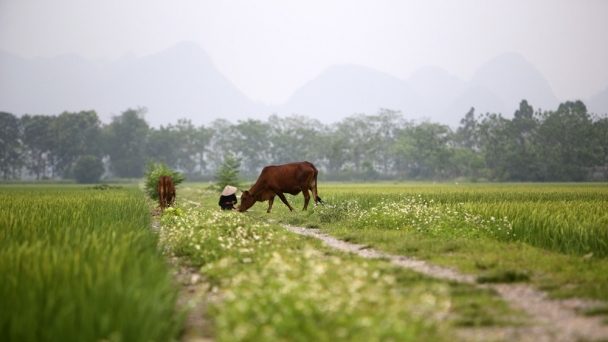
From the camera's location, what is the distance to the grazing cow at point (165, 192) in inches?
821

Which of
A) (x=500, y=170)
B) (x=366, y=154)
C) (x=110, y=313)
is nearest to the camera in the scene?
(x=110, y=313)

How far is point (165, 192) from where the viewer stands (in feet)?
69.3

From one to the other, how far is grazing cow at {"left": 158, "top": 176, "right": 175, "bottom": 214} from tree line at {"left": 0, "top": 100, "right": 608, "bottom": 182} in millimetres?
65759

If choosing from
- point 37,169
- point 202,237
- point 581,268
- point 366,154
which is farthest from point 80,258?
point 37,169

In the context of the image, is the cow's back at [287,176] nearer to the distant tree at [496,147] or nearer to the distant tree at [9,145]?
the distant tree at [496,147]

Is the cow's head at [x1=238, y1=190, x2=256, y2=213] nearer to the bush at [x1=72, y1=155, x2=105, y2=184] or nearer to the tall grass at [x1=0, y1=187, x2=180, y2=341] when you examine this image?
the tall grass at [x1=0, y1=187, x2=180, y2=341]

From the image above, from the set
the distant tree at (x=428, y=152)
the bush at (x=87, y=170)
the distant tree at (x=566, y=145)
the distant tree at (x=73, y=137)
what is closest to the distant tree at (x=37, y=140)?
the distant tree at (x=73, y=137)

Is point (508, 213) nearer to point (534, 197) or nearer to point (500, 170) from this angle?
point (534, 197)

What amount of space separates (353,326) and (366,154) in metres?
104

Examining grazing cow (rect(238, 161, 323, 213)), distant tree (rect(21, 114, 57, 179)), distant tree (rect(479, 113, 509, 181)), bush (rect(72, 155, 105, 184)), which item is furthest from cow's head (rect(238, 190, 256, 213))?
distant tree (rect(21, 114, 57, 179))

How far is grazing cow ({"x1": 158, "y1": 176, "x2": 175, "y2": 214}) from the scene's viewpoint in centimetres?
2086

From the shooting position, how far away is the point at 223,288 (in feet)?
24.9

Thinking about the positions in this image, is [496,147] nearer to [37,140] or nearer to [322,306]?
[322,306]

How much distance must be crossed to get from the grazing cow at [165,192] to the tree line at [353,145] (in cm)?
6576
